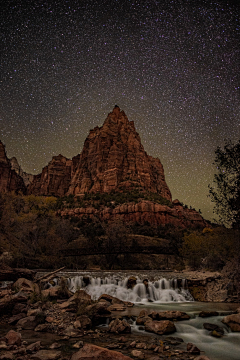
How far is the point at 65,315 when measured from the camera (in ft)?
35.2

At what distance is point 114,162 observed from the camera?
12306 centimetres

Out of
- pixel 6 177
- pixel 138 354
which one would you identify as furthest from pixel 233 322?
pixel 6 177

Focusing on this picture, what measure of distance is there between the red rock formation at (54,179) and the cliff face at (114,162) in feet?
124

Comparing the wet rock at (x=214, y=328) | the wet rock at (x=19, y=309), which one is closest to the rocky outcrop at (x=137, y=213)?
the wet rock at (x=214, y=328)

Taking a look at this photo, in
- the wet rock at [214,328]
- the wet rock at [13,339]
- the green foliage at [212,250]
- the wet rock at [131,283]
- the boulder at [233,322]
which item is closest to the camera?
the wet rock at [13,339]

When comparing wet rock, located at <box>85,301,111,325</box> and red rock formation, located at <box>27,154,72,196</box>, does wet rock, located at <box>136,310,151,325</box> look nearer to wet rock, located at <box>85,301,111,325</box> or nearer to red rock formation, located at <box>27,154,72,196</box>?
wet rock, located at <box>85,301,111,325</box>

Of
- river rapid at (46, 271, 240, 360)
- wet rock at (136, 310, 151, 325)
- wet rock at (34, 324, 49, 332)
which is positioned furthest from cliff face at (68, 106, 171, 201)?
wet rock at (34, 324, 49, 332)

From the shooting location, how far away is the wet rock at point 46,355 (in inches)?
249

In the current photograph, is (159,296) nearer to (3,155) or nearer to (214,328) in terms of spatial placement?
(214,328)

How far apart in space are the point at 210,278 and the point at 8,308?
1700cm

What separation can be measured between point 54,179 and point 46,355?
174075 millimetres

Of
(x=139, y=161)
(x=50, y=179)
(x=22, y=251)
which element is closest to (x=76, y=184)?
(x=139, y=161)

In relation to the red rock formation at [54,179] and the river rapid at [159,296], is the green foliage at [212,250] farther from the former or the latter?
the red rock formation at [54,179]

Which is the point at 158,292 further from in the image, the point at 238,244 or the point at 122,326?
the point at 122,326
